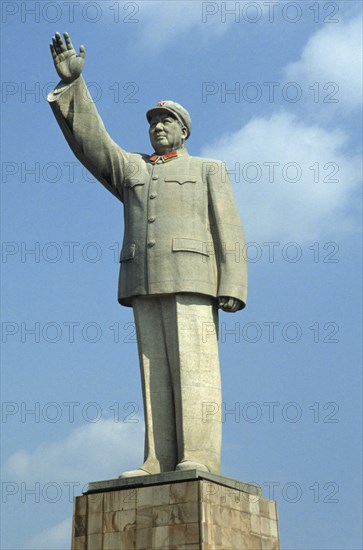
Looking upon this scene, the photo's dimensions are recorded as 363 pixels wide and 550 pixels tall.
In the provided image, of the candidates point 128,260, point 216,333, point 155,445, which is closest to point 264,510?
point 155,445

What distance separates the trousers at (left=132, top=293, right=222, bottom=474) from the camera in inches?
396

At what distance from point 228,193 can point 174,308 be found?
157 centimetres

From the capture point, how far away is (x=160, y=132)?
36.6ft

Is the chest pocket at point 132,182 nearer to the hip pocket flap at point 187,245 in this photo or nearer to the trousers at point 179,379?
the hip pocket flap at point 187,245

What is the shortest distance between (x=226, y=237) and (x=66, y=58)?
2.83 meters

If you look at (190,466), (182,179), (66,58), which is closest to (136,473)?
(190,466)

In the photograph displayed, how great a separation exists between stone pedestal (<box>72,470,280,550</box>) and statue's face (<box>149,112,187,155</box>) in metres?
3.91

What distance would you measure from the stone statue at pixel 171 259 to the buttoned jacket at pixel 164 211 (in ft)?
0.04

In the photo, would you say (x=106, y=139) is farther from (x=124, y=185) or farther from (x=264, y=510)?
(x=264, y=510)

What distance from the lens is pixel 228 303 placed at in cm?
1055

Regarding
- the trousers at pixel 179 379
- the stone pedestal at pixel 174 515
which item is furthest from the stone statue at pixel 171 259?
the stone pedestal at pixel 174 515

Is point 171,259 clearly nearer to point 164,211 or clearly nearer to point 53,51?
point 164,211

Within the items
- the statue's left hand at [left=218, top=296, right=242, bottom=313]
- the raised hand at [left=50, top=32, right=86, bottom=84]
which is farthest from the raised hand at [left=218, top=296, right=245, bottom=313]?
the raised hand at [left=50, top=32, right=86, bottom=84]

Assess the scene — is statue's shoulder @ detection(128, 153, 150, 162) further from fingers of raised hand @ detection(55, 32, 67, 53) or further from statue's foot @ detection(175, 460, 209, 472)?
statue's foot @ detection(175, 460, 209, 472)
